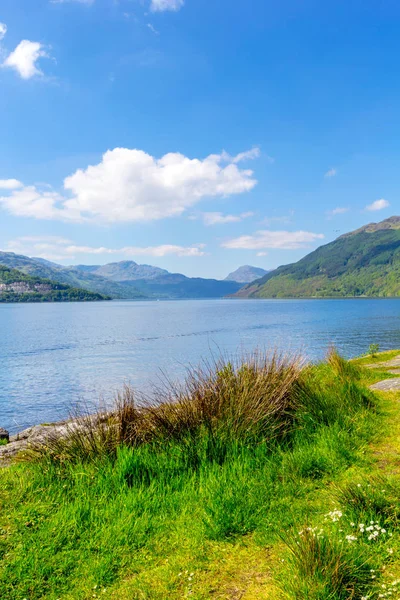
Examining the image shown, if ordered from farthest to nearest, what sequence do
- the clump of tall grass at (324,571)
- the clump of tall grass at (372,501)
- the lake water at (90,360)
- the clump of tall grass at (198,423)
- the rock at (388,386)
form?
the lake water at (90,360) < the rock at (388,386) < the clump of tall grass at (198,423) < the clump of tall grass at (372,501) < the clump of tall grass at (324,571)

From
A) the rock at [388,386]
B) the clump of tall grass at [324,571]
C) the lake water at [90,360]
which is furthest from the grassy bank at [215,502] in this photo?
the lake water at [90,360]

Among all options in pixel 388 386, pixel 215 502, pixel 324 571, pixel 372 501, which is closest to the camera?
pixel 324 571

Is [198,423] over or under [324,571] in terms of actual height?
over

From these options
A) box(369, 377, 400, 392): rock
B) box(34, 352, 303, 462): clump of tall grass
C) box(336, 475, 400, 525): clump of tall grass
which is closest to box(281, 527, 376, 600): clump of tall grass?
box(336, 475, 400, 525): clump of tall grass

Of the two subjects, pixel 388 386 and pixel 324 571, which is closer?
pixel 324 571

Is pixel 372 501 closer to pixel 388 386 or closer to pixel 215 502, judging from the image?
pixel 215 502

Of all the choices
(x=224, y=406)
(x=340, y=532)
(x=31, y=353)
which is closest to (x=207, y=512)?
(x=340, y=532)

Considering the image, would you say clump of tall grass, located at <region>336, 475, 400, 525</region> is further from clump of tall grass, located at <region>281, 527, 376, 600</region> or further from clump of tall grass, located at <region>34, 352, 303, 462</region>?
clump of tall grass, located at <region>34, 352, 303, 462</region>

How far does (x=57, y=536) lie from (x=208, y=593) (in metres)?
1.83

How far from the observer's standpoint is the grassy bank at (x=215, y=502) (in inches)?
138

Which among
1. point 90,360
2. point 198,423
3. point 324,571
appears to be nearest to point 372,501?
point 324,571

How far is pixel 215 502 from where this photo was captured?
4.63m

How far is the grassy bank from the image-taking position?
3496 mm

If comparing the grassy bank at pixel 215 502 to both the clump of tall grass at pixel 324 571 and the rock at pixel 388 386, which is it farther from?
the rock at pixel 388 386
